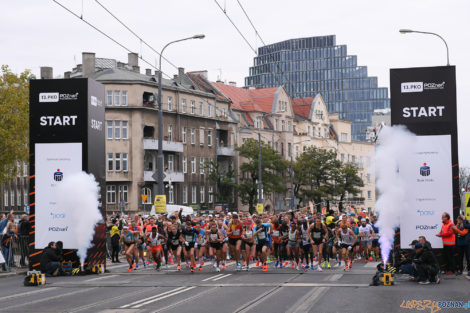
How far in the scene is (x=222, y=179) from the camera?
238ft

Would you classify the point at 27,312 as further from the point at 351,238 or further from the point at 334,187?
the point at 334,187

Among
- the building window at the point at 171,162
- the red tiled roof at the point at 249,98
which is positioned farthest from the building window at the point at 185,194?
the red tiled roof at the point at 249,98

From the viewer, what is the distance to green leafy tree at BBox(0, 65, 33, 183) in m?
42.2

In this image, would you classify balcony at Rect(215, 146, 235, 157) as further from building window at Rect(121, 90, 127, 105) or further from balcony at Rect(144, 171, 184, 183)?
building window at Rect(121, 90, 127, 105)

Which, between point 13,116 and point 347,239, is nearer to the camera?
point 347,239

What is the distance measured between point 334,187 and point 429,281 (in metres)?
63.6

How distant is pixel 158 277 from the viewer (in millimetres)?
22984

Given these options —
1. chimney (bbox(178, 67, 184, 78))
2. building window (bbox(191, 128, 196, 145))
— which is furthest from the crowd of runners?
chimney (bbox(178, 67, 184, 78))

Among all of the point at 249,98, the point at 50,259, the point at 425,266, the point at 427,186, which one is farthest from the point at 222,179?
the point at 425,266

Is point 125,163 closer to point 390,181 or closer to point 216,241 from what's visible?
point 216,241

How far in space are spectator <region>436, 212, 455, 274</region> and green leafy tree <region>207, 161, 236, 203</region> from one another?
51.1m

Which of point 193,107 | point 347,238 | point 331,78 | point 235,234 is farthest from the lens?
point 331,78

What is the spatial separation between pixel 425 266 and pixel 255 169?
180 feet

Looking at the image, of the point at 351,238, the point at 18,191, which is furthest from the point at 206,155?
the point at 351,238
